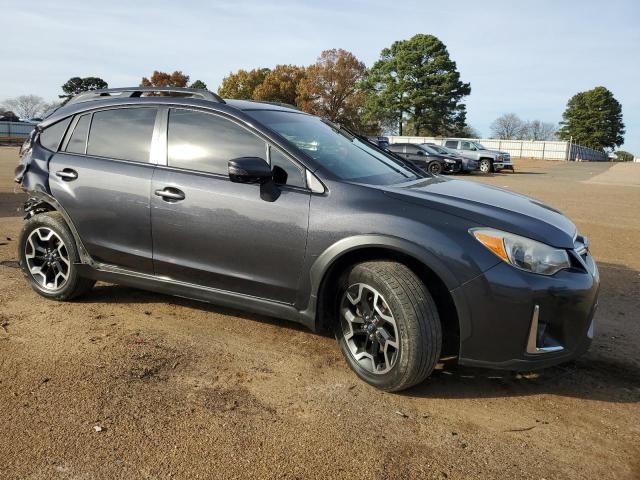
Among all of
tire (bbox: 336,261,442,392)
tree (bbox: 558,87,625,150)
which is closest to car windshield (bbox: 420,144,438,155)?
tire (bbox: 336,261,442,392)

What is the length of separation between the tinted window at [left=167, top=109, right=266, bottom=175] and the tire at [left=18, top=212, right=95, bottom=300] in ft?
3.89

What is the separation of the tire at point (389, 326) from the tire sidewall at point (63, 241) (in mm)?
2267

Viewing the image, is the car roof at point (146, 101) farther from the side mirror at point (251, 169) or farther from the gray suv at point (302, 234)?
the side mirror at point (251, 169)

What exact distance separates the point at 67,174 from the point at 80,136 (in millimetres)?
348

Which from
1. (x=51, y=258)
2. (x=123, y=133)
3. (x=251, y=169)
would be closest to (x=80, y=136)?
(x=123, y=133)

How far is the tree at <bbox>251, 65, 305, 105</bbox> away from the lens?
228 feet

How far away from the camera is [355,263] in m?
3.21

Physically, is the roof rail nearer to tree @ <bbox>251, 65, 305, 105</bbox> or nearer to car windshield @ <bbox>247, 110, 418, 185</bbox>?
car windshield @ <bbox>247, 110, 418, 185</bbox>

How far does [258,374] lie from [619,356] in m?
2.50

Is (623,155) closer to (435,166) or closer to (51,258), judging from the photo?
(435,166)

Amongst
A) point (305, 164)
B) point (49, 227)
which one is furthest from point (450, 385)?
point (49, 227)

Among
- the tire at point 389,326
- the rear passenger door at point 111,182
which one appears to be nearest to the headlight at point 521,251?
the tire at point 389,326

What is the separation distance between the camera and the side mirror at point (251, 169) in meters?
3.22

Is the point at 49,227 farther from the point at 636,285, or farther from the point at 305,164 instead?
the point at 636,285
